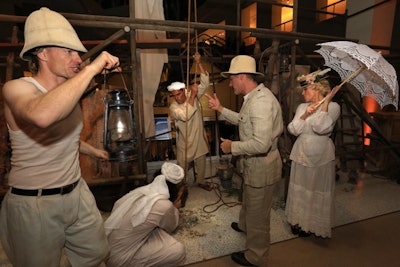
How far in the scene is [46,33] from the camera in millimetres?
1513

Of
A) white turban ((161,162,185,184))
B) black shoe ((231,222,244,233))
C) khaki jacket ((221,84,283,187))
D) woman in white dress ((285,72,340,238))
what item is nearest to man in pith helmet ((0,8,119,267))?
white turban ((161,162,185,184))

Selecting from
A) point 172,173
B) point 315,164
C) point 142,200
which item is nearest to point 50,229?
point 142,200

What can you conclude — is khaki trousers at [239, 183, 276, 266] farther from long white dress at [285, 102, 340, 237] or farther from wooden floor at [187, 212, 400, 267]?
long white dress at [285, 102, 340, 237]

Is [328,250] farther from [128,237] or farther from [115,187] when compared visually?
[115,187]

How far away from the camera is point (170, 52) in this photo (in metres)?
8.24

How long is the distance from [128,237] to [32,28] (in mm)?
1767

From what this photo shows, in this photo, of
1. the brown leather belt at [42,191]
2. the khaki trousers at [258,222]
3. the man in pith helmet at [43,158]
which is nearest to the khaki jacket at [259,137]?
the khaki trousers at [258,222]

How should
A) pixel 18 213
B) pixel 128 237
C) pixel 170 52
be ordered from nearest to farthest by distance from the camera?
1. pixel 18 213
2. pixel 128 237
3. pixel 170 52

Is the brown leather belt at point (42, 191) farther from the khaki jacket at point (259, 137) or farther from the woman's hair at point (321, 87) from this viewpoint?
the woman's hair at point (321, 87)

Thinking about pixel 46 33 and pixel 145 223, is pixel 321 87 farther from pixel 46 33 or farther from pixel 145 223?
pixel 46 33

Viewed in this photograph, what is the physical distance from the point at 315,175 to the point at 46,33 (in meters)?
3.27

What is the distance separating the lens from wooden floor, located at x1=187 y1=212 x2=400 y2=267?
296 cm

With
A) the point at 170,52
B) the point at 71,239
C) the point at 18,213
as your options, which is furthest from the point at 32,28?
the point at 170,52

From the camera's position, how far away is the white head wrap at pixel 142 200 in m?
2.12
